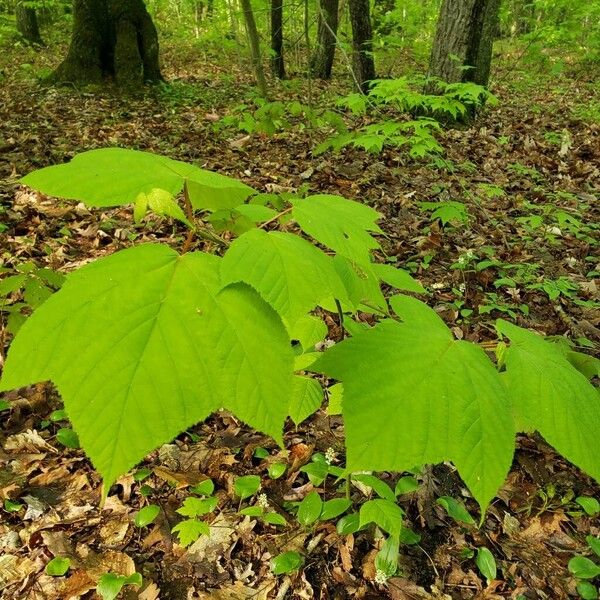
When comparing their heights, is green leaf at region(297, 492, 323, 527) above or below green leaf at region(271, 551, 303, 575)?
above

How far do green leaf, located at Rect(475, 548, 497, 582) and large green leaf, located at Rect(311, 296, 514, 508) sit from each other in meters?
1.79

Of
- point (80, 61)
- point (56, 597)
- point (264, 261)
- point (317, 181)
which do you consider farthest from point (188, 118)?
point (264, 261)

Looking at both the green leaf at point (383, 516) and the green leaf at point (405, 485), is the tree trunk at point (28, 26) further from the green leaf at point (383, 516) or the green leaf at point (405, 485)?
the green leaf at point (383, 516)

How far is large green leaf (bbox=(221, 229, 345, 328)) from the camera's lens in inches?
29.8

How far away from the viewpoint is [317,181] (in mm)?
5797

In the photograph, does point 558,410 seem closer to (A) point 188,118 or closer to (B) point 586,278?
(B) point 586,278

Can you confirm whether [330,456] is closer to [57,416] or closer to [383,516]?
[383,516]

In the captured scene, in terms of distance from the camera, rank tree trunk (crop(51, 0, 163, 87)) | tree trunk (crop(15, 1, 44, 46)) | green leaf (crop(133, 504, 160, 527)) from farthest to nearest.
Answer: tree trunk (crop(15, 1, 44, 46)), tree trunk (crop(51, 0, 163, 87)), green leaf (crop(133, 504, 160, 527))

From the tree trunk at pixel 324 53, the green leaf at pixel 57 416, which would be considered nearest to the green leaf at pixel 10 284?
the green leaf at pixel 57 416

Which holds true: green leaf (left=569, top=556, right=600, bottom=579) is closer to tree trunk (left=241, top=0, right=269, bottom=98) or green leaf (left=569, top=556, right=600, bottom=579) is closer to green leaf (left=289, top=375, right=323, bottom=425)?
green leaf (left=289, top=375, right=323, bottom=425)

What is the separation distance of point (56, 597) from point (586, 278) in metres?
4.51

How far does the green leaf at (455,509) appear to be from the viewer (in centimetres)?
232

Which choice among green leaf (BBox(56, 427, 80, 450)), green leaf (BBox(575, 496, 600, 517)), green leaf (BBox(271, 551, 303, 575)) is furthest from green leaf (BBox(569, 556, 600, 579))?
green leaf (BBox(56, 427, 80, 450))

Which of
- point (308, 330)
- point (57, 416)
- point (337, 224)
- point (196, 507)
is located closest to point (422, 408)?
point (337, 224)
